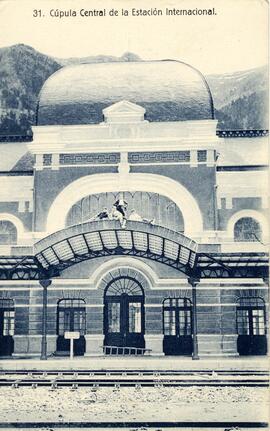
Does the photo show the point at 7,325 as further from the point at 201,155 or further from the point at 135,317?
the point at 201,155

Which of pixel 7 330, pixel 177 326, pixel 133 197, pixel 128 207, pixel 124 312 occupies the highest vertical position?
pixel 133 197

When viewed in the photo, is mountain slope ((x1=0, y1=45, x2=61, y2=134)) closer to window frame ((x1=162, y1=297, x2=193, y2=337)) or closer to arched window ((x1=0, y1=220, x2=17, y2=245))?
arched window ((x1=0, y1=220, x2=17, y2=245))

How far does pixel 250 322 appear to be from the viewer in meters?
17.3

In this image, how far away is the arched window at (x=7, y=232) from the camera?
1772cm

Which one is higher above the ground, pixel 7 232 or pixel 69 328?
pixel 7 232

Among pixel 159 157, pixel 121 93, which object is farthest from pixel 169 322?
pixel 121 93

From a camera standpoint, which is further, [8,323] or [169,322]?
[169,322]

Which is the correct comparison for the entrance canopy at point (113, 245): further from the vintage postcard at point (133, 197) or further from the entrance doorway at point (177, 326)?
the entrance doorway at point (177, 326)

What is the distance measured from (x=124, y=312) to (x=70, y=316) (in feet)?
5.10

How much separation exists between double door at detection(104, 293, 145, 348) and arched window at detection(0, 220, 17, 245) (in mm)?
3205

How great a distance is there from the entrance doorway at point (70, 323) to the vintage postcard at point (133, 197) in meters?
0.04

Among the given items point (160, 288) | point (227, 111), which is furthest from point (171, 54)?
point (160, 288)

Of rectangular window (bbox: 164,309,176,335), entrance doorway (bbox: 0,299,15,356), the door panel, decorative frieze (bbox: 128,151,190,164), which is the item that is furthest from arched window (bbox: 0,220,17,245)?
rectangular window (bbox: 164,309,176,335)

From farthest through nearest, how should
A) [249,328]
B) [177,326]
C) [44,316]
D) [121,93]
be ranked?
[177,326] → [121,93] → [44,316] → [249,328]
